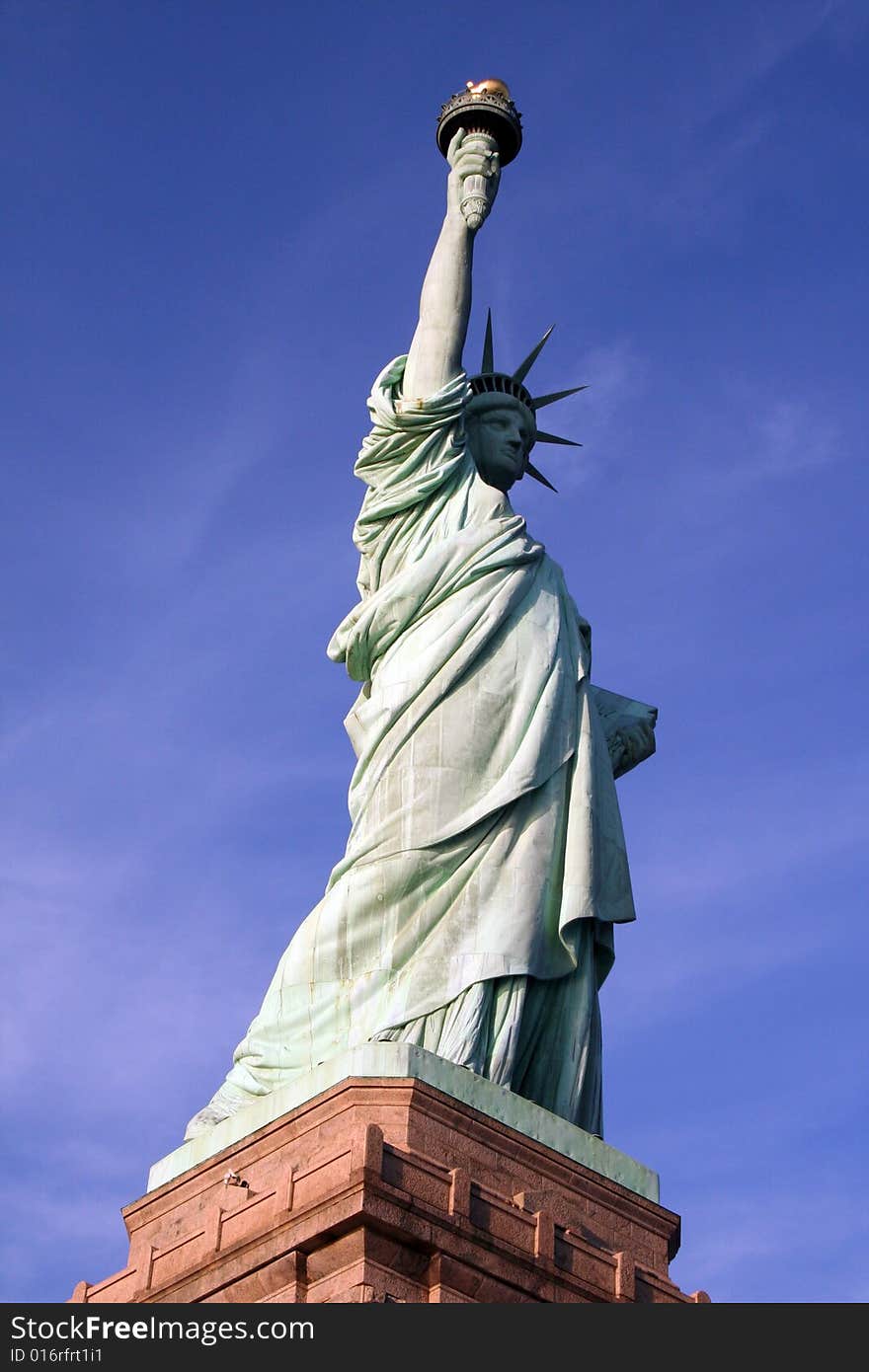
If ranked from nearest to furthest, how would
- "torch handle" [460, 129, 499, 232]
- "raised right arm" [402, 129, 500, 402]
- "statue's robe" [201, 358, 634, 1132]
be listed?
1. "statue's robe" [201, 358, 634, 1132]
2. "raised right arm" [402, 129, 500, 402]
3. "torch handle" [460, 129, 499, 232]

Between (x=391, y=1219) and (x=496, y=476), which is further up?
(x=496, y=476)

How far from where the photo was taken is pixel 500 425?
76.0ft

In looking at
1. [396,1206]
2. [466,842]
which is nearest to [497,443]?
[466,842]

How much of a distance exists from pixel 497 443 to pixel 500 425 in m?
0.18

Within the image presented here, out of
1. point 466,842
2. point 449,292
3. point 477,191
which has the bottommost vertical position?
point 466,842

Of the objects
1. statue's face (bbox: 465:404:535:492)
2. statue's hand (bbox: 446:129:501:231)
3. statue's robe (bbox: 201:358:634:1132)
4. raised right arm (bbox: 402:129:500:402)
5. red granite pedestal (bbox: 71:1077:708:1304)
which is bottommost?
red granite pedestal (bbox: 71:1077:708:1304)

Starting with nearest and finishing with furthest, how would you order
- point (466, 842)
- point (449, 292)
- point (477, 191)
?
point (466, 842), point (449, 292), point (477, 191)

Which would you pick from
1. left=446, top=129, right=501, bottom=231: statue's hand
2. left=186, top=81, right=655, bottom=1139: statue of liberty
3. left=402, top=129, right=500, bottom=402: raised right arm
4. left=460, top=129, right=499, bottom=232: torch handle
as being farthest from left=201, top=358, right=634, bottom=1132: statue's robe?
left=446, top=129, right=501, bottom=231: statue's hand

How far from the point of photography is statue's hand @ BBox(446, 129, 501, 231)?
23.6m

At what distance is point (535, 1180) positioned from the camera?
1823 cm

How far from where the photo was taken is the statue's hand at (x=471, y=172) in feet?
77.6

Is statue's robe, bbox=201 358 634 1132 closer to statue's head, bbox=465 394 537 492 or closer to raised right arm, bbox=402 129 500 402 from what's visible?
statue's head, bbox=465 394 537 492

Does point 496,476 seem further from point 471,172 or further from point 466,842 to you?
point 466,842

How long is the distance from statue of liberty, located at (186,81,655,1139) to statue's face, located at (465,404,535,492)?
343mm
